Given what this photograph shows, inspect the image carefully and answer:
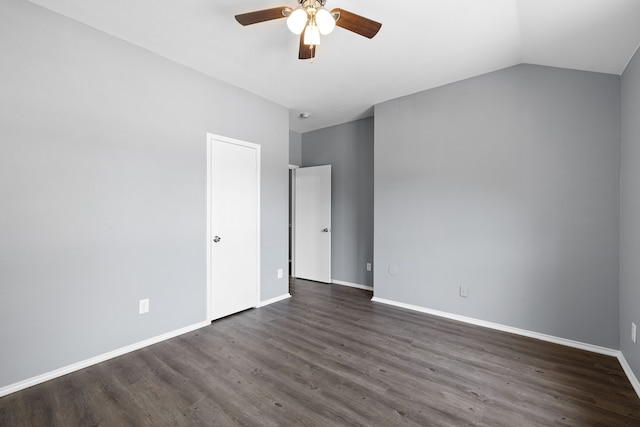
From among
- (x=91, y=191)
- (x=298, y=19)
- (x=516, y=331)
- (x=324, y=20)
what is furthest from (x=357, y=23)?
(x=516, y=331)

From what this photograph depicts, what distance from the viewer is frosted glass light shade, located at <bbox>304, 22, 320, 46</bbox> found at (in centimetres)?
179

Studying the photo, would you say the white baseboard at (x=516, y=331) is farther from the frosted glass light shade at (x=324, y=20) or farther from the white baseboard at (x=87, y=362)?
the frosted glass light shade at (x=324, y=20)

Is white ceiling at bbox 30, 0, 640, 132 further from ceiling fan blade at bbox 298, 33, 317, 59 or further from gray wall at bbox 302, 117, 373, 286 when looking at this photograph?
gray wall at bbox 302, 117, 373, 286

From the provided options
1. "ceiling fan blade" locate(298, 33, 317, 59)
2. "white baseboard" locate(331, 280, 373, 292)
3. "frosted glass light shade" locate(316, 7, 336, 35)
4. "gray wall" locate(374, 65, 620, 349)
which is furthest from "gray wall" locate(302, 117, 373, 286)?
"frosted glass light shade" locate(316, 7, 336, 35)

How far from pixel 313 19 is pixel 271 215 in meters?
2.48

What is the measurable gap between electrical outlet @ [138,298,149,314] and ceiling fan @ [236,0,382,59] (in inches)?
98.0

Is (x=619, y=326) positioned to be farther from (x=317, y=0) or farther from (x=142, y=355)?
(x=142, y=355)

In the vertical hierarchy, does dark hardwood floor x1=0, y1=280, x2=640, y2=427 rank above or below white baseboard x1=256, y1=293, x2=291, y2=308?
below

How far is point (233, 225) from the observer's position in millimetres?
3303

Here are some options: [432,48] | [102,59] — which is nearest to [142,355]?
[102,59]

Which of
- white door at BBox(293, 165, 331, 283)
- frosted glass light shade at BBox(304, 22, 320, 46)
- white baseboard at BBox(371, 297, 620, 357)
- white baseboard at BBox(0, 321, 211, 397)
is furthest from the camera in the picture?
white door at BBox(293, 165, 331, 283)

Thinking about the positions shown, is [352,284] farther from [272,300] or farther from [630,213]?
[630,213]

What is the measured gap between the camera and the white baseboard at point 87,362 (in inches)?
74.7

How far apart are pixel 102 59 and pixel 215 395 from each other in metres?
2.81
